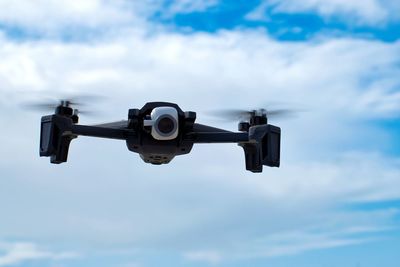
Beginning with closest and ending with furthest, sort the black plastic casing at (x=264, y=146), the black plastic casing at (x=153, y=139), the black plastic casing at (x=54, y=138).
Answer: the black plastic casing at (x=54, y=138) < the black plastic casing at (x=153, y=139) < the black plastic casing at (x=264, y=146)

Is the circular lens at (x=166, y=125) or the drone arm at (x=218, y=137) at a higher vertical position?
the drone arm at (x=218, y=137)

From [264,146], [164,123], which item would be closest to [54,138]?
[164,123]

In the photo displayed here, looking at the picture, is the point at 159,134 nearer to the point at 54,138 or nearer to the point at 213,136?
the point at 213,136

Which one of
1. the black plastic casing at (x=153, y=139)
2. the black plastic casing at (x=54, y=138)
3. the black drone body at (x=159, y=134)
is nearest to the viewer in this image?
the black drone body at (x=159, y=134)

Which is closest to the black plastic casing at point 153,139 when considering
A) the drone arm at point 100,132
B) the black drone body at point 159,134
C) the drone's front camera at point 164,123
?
the black drone body at point 159,134

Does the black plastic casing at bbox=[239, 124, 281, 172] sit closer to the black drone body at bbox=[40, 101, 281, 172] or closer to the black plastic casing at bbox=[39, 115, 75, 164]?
the black drone body at bbox=[40, 101, 281, 172]

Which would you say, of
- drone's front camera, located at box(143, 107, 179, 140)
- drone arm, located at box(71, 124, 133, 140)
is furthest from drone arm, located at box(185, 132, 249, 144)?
drone arm, located at box(71, 124, 133, 140)

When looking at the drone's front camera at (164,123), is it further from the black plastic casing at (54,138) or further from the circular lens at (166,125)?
the black plastic casing at (54,138)

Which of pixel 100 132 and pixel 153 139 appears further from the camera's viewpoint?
pixel 100 132
